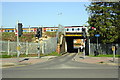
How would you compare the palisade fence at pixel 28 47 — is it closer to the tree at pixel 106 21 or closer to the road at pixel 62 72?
the tree at pixel 106 21

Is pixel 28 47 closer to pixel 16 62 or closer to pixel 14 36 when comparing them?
pixel 16 62

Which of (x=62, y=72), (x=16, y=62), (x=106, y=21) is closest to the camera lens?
(x=62, y=72)

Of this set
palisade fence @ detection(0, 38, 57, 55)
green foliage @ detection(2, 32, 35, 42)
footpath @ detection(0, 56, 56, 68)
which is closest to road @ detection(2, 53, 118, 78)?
footpath @ detection(0, 56, 56, 68)

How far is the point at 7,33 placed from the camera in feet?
204

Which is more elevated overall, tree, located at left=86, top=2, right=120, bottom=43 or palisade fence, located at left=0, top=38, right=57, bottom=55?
tree, located at left=86, top=2, right=120, bottom=43

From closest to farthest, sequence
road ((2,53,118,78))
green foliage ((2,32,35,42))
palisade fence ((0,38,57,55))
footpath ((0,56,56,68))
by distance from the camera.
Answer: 1. road ((2,53,118,78))
2. footpath ((0,56,56,68))
3. palisade fence ((0,38,57,55))
4. green foliage ((2,32,35,42))

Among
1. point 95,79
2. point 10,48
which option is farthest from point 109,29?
point 95,79

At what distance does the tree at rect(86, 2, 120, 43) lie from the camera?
3778 cm

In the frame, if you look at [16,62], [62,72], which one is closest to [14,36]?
[16,62]

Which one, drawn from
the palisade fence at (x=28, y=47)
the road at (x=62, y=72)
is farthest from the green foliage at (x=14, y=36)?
the road at (x=62, y=72)

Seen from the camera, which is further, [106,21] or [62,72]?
[106,21]

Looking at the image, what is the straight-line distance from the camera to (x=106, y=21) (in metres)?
38.1

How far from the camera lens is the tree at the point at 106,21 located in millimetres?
37781

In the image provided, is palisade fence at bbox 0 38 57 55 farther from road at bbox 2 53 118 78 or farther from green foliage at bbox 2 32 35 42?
road at bbox 2 53 118 78
